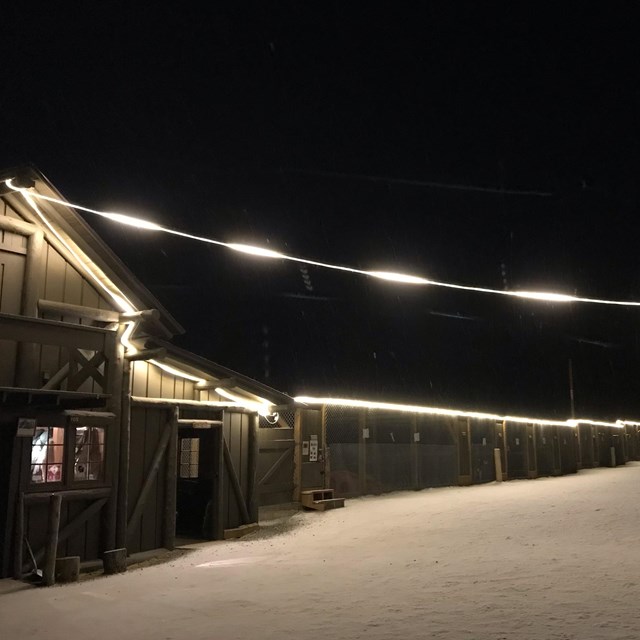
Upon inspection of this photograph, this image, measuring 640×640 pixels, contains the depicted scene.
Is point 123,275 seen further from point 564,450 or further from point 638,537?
point 564,450

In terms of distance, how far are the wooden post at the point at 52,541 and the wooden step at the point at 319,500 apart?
26.1ft

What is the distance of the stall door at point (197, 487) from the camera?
41.8ft

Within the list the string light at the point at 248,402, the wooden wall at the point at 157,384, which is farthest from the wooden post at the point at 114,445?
the string light at the point at 248,402

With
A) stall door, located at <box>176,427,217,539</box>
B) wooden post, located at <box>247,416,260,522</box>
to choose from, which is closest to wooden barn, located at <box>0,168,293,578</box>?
stall door, located at <box>176,427,217,539</box>

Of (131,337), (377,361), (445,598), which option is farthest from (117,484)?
(377,361)

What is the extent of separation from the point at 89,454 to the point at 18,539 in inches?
63.1

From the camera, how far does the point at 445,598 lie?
7.13 metres

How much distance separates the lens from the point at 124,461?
1038cm

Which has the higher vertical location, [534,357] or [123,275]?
[534,357]

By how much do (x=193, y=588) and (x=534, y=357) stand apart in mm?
65831

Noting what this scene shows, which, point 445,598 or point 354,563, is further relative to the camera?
point 354,563

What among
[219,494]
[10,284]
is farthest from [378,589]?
[10,284]

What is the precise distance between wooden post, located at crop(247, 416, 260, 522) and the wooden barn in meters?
1.53

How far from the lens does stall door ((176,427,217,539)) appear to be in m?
12.7
